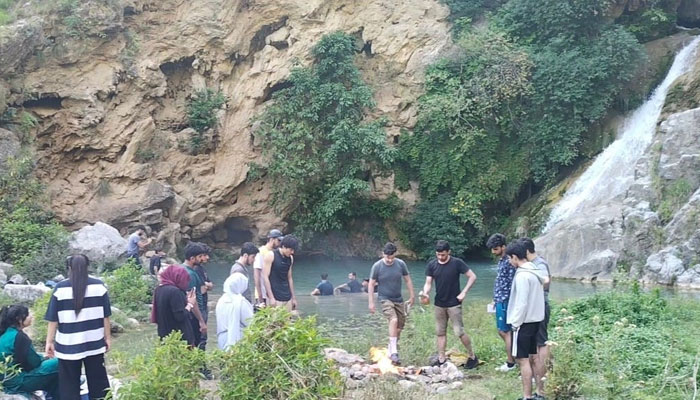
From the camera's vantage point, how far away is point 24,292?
1204cm

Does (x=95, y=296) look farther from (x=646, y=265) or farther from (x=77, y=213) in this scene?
(x=77, y=213)

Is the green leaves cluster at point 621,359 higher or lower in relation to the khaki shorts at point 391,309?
lower

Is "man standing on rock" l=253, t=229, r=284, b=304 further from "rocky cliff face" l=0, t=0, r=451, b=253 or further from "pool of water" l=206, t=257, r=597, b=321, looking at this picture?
"rocky cliff face" l=0, t=0, r=451, b=253

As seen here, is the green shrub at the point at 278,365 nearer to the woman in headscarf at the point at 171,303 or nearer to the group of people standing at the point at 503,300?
the woman in headscarf at the point at 171,303

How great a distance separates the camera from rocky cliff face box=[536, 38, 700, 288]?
1742 cm

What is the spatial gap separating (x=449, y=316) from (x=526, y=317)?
2.10 meters

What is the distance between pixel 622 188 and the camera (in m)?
20.8

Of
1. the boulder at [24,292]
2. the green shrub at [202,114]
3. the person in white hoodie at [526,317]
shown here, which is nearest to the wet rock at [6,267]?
the boulder at [24,292]

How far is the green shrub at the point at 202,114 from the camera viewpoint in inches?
995

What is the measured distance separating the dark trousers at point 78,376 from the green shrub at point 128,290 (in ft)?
23.5

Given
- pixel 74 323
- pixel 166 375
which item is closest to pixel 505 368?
pixel 166 375

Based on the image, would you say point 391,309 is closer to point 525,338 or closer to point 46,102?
point 525,338

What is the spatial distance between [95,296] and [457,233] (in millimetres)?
19366

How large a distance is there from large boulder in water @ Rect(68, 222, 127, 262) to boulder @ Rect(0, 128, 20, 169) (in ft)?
13.9
